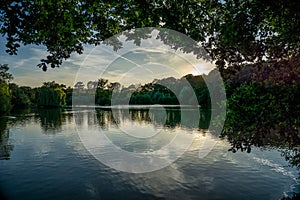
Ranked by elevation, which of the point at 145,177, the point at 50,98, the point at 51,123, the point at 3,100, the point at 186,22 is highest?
the point at 186,22

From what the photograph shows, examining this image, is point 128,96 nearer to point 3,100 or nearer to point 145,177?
point 3,100

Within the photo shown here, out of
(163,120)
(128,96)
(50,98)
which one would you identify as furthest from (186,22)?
(128,96)

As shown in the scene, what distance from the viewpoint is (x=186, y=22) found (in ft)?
22.7

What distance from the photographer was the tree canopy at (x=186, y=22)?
19.4ft

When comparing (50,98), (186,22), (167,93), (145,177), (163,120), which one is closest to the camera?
(186,22)

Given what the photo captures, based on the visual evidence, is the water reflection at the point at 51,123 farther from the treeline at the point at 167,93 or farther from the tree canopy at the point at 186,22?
the treeline at the point at 167,93

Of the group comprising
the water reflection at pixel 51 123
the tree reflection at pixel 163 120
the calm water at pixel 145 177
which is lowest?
the calm water at pixel 145 177

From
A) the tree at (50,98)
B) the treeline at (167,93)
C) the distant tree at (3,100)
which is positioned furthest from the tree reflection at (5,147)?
the tree at (50,98)

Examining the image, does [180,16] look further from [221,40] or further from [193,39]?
[221,40]

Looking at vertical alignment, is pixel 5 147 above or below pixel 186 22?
below

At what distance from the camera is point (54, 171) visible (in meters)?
20.9

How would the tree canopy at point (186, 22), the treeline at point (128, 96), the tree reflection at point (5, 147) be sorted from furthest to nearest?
1. the treeline at point (128, 96)
2. the tree reflection at point (5, 147)
3. the tree canopy at point (186, 22)

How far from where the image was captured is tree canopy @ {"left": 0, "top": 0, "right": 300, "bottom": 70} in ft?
19.4

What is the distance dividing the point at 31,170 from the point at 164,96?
13432 cm
